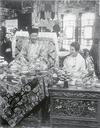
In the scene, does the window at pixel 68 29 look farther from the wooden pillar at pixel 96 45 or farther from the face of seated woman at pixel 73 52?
the wooden pillar at pixel 96 45

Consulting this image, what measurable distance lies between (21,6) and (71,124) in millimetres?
2232

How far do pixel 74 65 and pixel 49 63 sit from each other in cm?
44

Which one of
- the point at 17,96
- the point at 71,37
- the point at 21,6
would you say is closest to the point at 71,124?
the point at 17,96

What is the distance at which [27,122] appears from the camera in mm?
6539

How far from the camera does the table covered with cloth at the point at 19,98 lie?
6.48 m

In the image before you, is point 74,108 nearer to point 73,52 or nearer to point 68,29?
point 73,52

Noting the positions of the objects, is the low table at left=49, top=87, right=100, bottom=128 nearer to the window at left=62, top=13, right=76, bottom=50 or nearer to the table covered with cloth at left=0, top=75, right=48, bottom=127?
the table covered with cloth at left=0, top=75, right=48, bottom=127

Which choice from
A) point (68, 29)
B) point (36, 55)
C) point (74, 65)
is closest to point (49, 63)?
point (36, 55)

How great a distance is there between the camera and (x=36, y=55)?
6.46m

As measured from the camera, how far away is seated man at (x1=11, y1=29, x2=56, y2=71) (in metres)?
6.43

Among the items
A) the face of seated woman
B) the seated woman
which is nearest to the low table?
the seated woman

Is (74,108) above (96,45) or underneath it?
underneath

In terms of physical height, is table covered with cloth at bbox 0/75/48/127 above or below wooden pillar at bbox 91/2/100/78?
below

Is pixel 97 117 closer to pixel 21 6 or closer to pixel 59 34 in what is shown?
pixel 59 34
